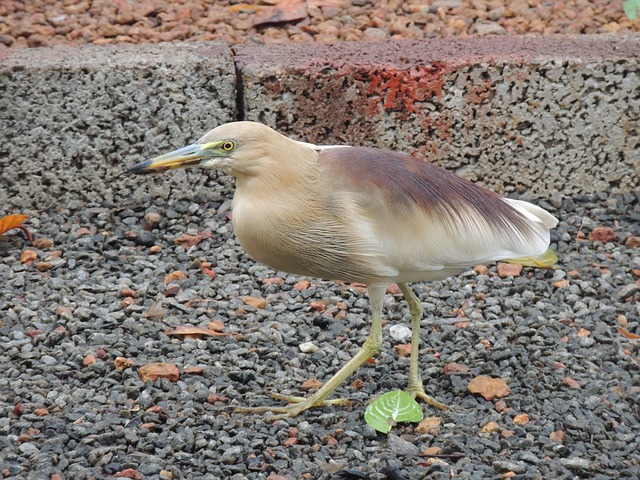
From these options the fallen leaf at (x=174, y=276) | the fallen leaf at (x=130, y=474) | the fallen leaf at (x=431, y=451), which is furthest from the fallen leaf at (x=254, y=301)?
the fallen leaf at (x=130, y=474)

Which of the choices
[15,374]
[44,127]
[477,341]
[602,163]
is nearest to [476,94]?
[602,163]

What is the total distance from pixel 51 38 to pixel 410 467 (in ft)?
11.4

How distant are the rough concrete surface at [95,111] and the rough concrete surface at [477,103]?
267mm

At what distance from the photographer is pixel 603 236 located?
17.4ft

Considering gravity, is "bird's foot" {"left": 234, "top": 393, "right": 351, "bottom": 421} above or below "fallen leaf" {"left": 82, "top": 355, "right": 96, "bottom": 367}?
below

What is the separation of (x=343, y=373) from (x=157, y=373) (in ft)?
2.39

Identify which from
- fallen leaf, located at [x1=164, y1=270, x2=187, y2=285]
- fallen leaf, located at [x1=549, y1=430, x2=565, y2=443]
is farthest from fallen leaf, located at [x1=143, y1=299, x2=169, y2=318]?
fallen leaf, located at [x1=549, y1=430, x2=565, y2=443]

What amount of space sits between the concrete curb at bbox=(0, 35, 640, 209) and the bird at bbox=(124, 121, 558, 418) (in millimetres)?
1363

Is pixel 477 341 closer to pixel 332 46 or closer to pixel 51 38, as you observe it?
pixel 332 46

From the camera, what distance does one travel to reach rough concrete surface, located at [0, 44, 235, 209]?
5230mm

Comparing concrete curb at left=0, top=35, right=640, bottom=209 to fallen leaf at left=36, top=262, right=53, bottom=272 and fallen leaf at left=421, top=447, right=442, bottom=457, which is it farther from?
fallen leaf at left=421, top=447, right=442, bottom=457

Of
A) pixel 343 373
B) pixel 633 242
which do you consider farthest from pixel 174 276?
pixel 633 242

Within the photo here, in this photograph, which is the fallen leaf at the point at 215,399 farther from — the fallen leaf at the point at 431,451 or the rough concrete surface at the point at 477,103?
the rough concrete surface at the point at 477,103

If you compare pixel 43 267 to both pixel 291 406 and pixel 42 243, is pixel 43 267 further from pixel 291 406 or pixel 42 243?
pixel 291 406
